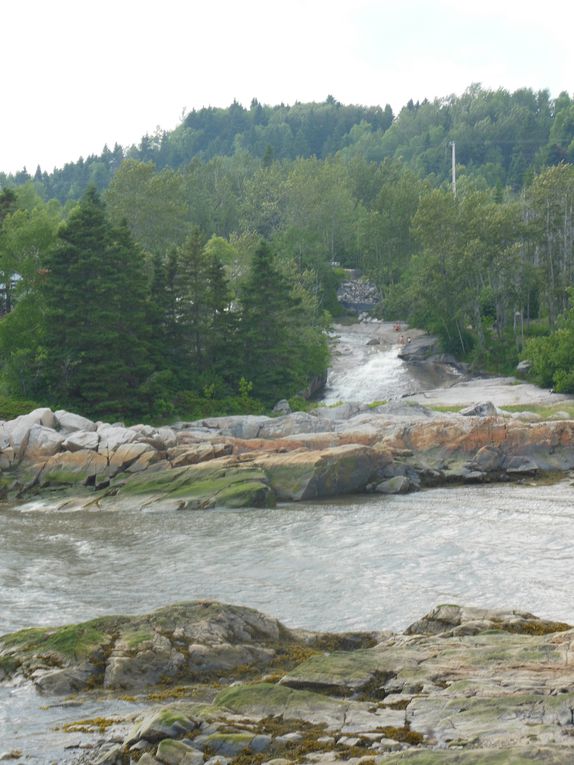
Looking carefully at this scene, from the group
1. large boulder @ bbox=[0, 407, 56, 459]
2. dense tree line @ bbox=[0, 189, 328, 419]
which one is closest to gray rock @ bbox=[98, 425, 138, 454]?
large boulder @ bbox=[0, 407, 56, 459]

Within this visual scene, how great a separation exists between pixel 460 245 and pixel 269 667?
2733 inches

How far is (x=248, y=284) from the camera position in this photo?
6238 centimetres

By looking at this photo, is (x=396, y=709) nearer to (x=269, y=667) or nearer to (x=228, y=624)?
A: (x=269, y=667)

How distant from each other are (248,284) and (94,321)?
35.2ft

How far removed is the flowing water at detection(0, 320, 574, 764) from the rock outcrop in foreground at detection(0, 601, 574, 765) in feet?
3.31

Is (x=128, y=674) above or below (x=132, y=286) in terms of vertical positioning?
below

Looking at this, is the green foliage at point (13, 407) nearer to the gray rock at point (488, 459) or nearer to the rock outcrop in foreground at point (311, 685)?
the gray rock at point (488, 459)

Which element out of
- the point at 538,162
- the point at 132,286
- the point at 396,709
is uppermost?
the point at 538,162

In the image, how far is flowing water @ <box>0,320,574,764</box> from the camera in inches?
848

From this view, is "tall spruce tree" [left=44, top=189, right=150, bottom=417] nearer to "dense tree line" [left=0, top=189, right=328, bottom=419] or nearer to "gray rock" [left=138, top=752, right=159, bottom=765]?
"dense tree line" [left=0, top=189, right=328, bottom=419]

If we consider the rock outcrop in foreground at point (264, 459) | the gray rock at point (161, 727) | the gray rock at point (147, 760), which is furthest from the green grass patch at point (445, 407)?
the gray rock at point (147, 760)

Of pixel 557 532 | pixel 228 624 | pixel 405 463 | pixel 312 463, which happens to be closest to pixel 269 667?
pixel 228 624

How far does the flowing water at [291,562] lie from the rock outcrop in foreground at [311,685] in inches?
39.7

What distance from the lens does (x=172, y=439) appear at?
151 ft
